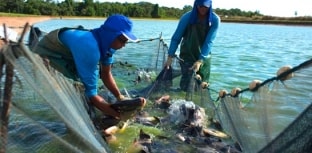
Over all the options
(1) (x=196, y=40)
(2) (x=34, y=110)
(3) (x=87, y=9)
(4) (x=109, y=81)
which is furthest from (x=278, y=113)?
(3) (x=87, y=9)

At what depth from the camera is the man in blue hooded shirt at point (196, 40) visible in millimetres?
9088

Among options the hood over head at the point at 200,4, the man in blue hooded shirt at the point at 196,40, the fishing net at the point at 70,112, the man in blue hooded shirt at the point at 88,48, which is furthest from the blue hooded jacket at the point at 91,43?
the man in blue hooded shirt at the point at 196,40

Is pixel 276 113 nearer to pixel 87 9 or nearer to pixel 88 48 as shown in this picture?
pixel 88 48

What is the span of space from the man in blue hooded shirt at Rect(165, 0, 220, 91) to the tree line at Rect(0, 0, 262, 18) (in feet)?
319

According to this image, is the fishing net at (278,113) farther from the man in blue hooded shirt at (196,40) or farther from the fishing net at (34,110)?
the man in blue hooded shirt at (196,40)

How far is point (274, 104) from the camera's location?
4.77 meters

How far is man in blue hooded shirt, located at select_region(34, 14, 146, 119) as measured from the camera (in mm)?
5387

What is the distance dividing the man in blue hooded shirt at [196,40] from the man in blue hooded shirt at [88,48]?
134 inches

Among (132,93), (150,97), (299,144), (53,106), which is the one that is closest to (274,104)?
(299,144)

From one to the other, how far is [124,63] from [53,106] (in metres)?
11.0

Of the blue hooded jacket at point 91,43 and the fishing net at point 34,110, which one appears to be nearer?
the fishing net at point 34,110

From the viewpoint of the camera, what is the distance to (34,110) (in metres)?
4.04

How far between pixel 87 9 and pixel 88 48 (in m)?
120

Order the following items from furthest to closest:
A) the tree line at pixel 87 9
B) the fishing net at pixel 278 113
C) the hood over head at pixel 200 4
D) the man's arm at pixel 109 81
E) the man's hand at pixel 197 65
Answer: the tree line at pixel 87 9 < the man's hand at pixel 197 65 < the hood over head at pixel 200 4 < the man's arm at pixel 109 81 < the fishing net at pixel 278 113
